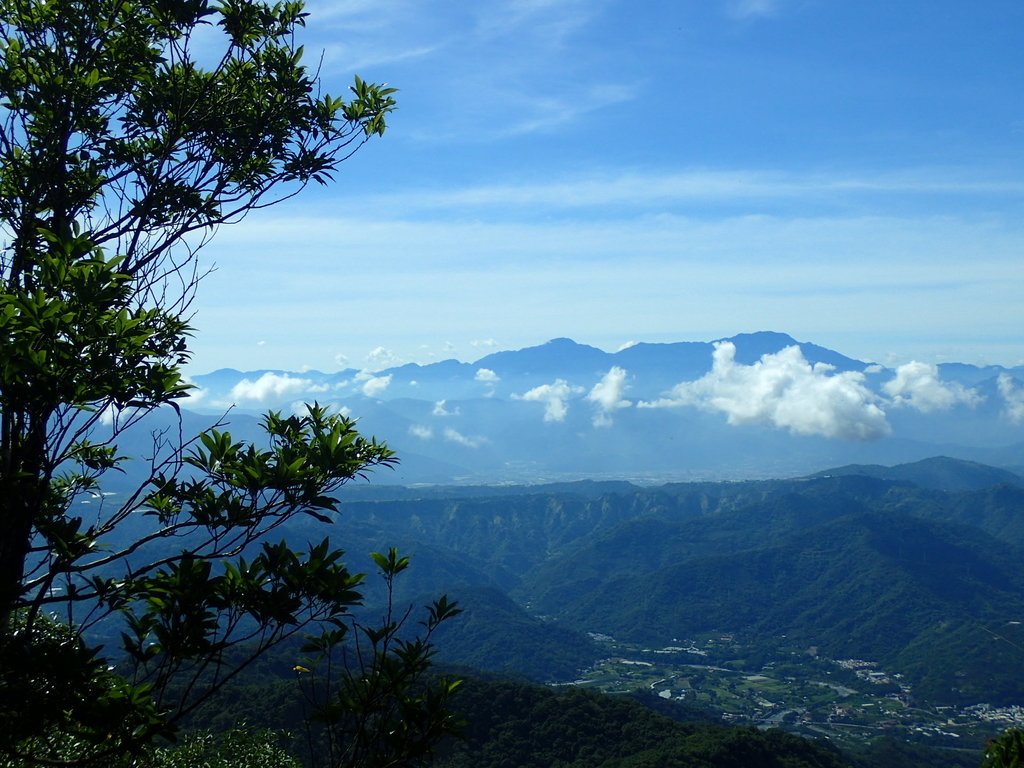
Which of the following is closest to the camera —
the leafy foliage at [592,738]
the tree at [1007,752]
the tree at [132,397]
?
the tree at [132,397]

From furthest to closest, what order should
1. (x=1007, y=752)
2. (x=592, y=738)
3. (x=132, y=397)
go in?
(x=592, y=738) → (x=1007, y=752) → (x=132, y=397)

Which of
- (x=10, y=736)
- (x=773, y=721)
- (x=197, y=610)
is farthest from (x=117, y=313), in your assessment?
(x=773, y=721)

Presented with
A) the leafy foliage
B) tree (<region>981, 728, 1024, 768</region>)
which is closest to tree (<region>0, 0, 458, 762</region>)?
tree (<region>981, 728, 1024, 768</region>)

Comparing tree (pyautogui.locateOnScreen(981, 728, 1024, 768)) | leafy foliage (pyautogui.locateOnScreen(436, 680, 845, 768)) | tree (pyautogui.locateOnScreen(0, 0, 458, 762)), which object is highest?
tree (pyautogui.locateOnScreen(0, 0, 458, 762))

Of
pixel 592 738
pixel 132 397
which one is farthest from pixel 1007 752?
pixel 592 738

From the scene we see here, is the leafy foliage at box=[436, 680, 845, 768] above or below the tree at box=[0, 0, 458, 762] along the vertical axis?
below

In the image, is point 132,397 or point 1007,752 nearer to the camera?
point 132,397

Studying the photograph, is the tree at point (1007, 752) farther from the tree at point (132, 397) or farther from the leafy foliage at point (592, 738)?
the leafy foliage at point (592, 738)

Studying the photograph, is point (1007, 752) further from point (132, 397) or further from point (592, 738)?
point (592, 738)

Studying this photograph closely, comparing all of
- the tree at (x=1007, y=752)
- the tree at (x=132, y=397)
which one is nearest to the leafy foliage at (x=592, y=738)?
the tree at (x=1007, y=752)

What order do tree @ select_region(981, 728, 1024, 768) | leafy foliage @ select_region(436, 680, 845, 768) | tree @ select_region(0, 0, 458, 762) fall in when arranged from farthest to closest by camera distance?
leafy foliage @ select_region(436, 680, 845, 768)
tree @ select_region(981, 728, 1024, 768)
tree @ select_region(0, 0, 458, 762)

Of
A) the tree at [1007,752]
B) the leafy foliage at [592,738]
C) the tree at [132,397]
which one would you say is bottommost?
the leafy foliage at [592,738]

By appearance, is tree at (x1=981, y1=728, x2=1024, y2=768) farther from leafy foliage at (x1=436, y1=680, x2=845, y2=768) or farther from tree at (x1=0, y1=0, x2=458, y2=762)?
leafy foliage at (x1=436, y1=680, x2=845, y2=768)
